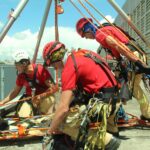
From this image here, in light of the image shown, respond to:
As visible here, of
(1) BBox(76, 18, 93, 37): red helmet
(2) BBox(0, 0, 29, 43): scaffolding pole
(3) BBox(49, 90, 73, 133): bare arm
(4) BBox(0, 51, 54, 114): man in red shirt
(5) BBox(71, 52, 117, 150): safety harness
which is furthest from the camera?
(2) BBox(0, 0, 29, 43): scaffolding pole

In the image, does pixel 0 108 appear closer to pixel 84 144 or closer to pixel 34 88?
pixel 34 88

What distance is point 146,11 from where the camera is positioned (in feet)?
48.8

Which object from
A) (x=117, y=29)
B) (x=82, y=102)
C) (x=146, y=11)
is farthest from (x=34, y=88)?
(x=146, y=11)

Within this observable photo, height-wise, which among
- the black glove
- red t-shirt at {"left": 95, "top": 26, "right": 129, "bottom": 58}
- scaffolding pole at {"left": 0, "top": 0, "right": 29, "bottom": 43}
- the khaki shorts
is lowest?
the khaki shorts

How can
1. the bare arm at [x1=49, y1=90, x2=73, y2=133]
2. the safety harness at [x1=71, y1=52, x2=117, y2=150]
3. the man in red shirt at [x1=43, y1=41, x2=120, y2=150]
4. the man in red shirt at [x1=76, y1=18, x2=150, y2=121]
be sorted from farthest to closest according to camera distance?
the man in red shirt at [x1=76, y1=18, x2=150, y2=121], the safety harness at [x1=71, y1=52, x2=117, y2=150], the man in red shirt at [x1=43, y1=41, x2=120, y2=150], the bare arm at [x1=49, y1=90, x2=73, y2=133]

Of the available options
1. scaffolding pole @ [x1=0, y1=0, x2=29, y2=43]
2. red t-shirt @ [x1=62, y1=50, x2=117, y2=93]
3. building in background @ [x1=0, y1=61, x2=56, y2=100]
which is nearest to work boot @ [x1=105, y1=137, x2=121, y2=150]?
red t-shirt @ [x1=62, y1=50, x2=117, y2=93]

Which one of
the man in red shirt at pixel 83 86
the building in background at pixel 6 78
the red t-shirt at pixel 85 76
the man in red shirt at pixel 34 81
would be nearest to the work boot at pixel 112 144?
the man in red shirt at pixel 83 86

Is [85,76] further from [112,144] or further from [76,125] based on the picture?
[112,144]

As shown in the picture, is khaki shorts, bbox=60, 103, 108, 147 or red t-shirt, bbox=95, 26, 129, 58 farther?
red t-shirt, bbox=95, 26, 129, 58

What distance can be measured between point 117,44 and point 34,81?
1.56 metres

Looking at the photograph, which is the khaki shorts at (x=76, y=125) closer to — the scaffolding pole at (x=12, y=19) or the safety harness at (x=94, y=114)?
the safety harness at (x=94, y=114)

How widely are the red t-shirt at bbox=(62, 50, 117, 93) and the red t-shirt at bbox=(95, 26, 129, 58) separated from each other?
7.31 feet

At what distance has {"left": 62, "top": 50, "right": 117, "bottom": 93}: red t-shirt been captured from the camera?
13.2 feet

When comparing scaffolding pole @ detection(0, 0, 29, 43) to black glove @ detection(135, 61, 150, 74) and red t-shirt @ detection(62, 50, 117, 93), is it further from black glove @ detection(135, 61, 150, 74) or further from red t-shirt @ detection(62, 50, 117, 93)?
red t-shirt @ detection(62, 50, 117, 93)
